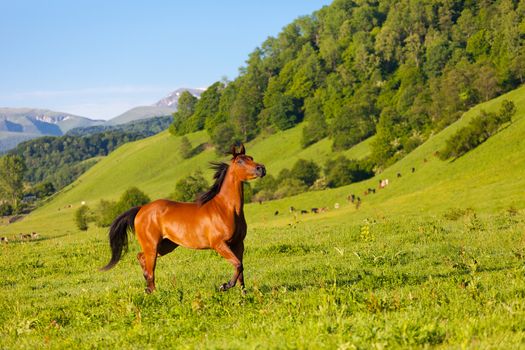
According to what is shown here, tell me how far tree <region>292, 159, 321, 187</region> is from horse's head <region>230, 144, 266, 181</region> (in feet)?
376

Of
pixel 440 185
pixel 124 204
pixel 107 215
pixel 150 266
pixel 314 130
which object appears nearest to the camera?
pixel 150 266

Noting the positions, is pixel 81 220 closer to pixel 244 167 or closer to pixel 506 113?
pixel 506 113

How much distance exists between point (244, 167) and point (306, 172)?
11805 centimetres

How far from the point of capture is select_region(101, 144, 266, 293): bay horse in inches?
473

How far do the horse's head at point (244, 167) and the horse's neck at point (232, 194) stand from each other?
238mm

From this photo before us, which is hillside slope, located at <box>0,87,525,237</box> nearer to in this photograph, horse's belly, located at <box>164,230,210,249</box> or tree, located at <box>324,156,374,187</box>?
tree, located at <box>324,156,374,187</box>

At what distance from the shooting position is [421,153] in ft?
307

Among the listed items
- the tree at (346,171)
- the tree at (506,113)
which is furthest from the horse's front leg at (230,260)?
the tree at (346,171)

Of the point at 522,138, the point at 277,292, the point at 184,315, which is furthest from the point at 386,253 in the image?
the point at 522,138

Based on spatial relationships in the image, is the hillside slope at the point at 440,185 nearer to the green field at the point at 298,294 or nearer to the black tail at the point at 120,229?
the green field at the point at 298,294

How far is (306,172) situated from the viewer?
130 meters

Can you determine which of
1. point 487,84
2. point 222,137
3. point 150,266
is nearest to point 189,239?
point 150,266

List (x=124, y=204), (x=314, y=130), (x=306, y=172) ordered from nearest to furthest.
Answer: (x=124, y=204) < (x=306, y=172) < (x=314, y=130)

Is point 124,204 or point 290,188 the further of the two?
point 290,188
